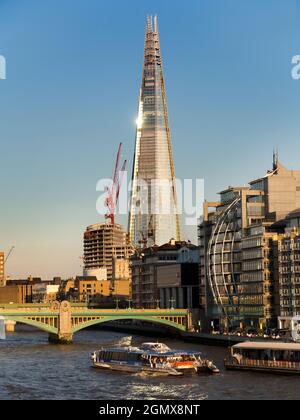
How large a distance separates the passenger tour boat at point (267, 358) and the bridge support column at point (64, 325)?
49.8m

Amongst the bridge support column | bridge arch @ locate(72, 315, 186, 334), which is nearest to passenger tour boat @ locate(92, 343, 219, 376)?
the bridge support column

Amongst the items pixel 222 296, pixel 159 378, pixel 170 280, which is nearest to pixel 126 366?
pixel 159 378

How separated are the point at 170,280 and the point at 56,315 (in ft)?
171

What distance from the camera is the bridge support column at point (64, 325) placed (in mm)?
141875

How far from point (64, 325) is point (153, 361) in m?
49.0

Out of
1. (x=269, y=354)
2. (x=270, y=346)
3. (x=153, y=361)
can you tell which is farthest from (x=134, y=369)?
(x=270, y=346)

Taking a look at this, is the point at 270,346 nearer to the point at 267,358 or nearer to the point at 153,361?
the point at 267,358

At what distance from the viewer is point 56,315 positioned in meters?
143

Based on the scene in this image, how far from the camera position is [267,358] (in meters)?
93.0

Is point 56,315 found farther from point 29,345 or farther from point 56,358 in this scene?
point 56,358

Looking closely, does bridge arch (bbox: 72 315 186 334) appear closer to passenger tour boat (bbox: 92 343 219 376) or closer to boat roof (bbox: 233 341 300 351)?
passenger tour boat (bbox: 92 343 219 376)

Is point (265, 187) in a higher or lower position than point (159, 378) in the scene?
higher

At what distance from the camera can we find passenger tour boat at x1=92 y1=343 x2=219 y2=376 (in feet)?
305
